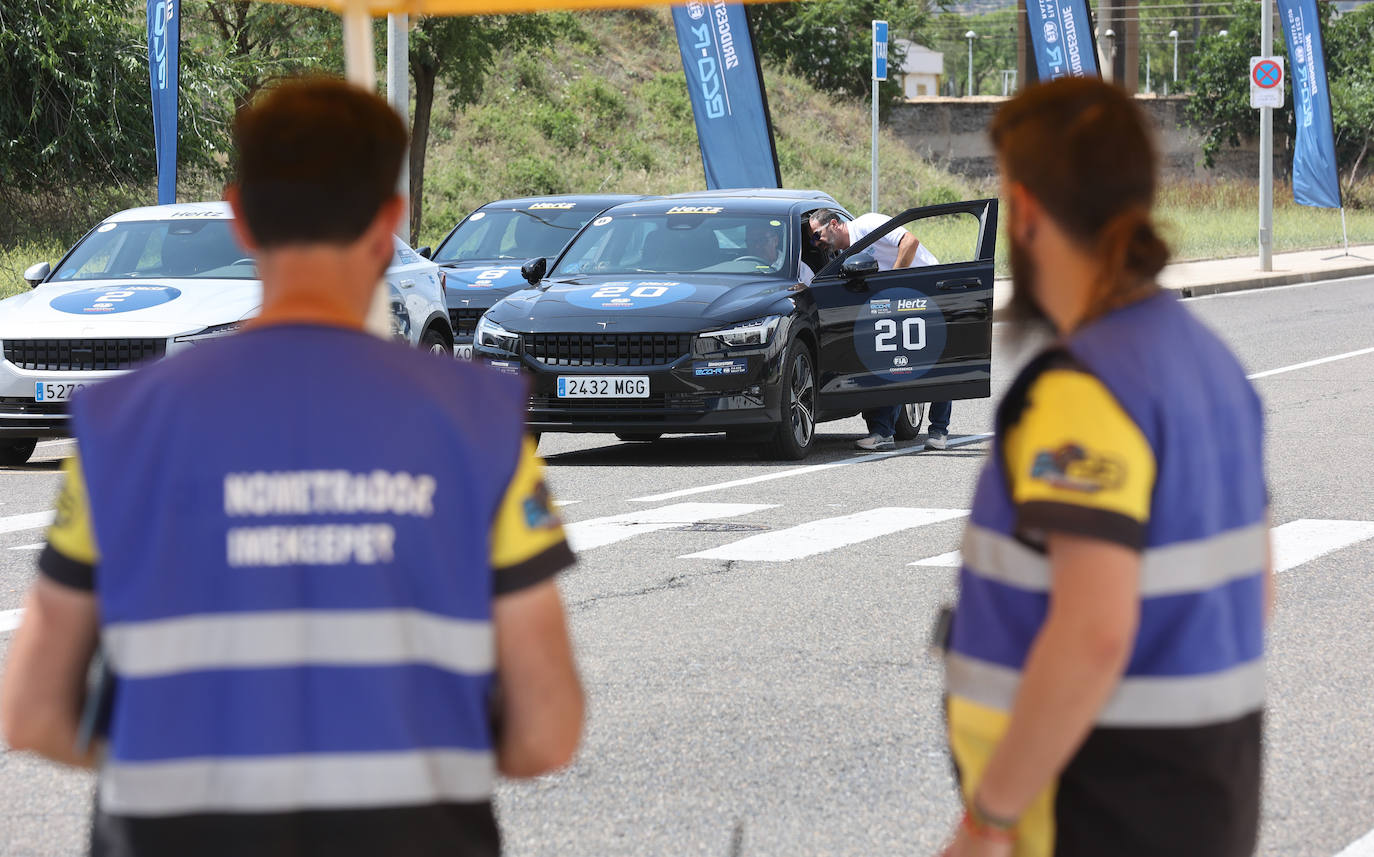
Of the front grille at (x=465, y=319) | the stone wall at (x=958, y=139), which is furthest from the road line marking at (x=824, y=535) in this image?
the stone wall at (x=958, y=139)

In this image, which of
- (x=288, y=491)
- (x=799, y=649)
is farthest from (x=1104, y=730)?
(x=799, y=649)

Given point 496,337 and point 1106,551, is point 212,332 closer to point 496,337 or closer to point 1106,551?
point 496,337

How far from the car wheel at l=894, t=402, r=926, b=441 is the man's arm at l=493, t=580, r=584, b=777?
1067cm

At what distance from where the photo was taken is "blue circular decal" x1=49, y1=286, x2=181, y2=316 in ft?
36.8

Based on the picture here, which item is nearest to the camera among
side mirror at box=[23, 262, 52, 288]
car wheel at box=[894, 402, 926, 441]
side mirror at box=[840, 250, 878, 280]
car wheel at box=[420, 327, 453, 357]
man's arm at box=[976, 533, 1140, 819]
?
man's arm at box=[976, 533, 1140, 819]

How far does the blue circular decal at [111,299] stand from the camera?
1121 centimetres

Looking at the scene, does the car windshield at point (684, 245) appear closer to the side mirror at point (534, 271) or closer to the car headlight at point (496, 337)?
the side mirror at point (534, 271)

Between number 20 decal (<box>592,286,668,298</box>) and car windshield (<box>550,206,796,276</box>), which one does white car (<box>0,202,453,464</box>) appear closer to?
car windshield (<box>550,206,796,276</box>)

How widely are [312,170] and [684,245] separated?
10626 millimetres

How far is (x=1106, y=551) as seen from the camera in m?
1.92

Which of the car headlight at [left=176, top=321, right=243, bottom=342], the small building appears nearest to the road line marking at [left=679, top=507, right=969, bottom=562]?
the car headlight at [left=176, top=321, right=243, bottom=342]

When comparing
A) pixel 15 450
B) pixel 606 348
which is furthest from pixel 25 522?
pixel 606 348

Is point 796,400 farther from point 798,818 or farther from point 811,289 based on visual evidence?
point 798,818

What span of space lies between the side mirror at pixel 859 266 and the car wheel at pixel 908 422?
4.39 feet
